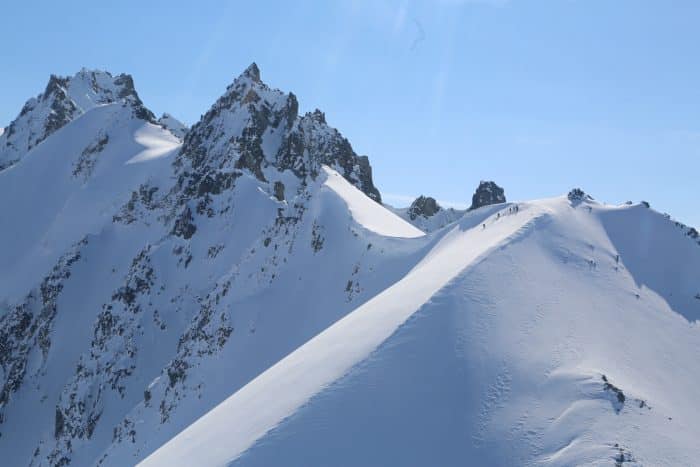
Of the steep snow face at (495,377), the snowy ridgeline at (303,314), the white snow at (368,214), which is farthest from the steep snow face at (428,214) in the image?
the steep snow face at (495,377)

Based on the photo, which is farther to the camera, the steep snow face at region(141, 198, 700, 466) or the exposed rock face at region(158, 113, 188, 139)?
the exposed rock face at region(158, 113, 188, 139)

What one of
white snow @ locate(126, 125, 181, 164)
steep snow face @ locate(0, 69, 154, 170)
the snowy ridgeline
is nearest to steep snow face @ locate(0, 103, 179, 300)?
white snow @ locate(126, 125, 181, 164)

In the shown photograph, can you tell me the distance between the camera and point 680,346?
1916cm

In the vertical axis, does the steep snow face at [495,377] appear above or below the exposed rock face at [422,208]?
below

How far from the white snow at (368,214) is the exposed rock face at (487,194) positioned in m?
50.4

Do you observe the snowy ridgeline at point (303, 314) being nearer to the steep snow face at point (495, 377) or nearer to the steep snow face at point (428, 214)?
the steep snow face at point (495, 377)

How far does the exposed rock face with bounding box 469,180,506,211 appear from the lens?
324 ft

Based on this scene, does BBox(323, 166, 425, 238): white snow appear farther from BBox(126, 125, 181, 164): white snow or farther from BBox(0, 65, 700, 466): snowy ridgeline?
BBox(126, 125, 181, 164): white snow

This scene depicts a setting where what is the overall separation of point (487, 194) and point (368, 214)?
5820 cm

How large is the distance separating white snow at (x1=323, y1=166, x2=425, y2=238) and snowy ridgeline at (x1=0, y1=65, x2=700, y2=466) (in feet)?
1.49

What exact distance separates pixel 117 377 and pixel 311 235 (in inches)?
847

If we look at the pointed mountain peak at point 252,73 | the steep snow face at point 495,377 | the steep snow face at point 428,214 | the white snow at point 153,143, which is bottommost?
the steep snow face at point 495,377

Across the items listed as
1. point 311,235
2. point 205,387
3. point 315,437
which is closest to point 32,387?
point 205,387

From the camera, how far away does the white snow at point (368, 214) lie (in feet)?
139
